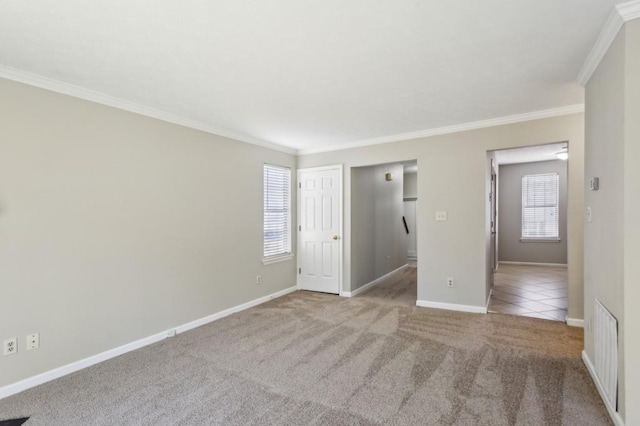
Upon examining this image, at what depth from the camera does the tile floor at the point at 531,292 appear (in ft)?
14.0

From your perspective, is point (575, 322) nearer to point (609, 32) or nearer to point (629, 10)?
point (609, 32)

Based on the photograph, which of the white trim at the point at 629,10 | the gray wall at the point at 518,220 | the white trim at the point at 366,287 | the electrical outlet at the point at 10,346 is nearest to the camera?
the white trim at the point at 629,10

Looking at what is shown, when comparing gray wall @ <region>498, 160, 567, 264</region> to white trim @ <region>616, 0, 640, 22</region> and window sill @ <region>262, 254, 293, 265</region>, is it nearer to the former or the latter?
window sill @ <region>262, 254, 293, 265</region>

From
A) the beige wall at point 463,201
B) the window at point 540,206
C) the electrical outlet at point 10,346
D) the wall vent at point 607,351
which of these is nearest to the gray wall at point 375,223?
the beige wall at point 463,201

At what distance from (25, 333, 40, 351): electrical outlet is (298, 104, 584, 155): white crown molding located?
4.14 metres

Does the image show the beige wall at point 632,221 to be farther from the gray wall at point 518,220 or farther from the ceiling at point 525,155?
the gray wall at point 518,220

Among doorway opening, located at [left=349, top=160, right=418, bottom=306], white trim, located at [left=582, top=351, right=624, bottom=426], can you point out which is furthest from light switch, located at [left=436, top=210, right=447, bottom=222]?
white trim, located at [left=582, top=351, right=624, bottom=426]

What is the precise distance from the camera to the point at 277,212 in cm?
521

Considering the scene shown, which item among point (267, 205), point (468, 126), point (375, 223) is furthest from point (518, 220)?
point (267, 205)

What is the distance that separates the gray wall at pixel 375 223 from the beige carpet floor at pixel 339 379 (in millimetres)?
1714

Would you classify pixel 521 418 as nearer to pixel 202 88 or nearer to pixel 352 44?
pixel 352 44

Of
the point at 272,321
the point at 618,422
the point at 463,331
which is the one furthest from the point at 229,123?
the point at 618,422

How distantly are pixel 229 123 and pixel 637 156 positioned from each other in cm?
374

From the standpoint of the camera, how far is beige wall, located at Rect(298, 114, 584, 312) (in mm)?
3682
